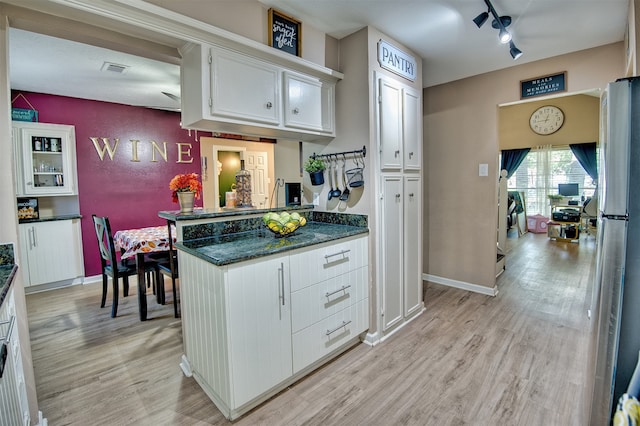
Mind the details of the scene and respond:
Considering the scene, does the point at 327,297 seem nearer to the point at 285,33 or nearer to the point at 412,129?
the point at 412,129

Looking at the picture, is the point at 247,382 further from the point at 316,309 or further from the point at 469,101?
the point at 469,101

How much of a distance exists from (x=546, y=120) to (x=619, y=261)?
7444 millimetres

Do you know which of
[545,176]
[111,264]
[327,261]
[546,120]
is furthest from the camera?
[545,176]

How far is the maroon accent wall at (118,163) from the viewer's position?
158 inches

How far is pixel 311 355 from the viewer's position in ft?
6.67

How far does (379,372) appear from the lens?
2092 millimetres

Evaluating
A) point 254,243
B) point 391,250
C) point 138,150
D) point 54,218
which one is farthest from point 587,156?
point 54,218

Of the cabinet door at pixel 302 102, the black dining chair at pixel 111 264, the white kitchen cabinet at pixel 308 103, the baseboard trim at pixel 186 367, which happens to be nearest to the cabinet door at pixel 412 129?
the white kitchen cabinet at pixel 308 103

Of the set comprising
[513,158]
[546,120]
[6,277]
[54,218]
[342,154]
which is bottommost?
[6,277]

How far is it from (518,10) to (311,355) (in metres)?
2.81

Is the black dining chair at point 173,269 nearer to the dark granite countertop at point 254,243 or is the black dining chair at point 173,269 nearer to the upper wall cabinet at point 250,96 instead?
the dark granite countertop at point 254,243

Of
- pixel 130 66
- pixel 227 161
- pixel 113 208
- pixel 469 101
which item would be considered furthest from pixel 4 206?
pixel 227 161

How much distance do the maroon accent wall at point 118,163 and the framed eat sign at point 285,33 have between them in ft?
10.5

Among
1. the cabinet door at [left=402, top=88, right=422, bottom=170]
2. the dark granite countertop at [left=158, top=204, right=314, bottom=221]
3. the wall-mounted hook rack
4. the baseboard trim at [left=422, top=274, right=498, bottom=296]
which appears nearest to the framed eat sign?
the wall-mounted hook rack
